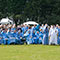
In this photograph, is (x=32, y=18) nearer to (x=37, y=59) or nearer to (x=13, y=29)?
(x=13, y=29)

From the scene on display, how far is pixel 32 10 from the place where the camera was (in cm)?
6081

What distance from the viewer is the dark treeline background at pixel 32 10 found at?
197 ft

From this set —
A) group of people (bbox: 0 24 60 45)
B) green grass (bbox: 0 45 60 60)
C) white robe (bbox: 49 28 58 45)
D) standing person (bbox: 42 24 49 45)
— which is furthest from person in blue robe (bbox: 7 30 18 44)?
green grass (bbox: 0 45 60 60)

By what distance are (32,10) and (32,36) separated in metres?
35.6

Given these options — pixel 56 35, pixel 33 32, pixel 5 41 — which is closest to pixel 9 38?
pixel 5 41

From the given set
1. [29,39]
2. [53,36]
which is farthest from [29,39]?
[53,36]

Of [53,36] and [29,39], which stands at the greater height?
[53,36]

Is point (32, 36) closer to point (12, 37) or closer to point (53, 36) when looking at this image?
point (12, 37)

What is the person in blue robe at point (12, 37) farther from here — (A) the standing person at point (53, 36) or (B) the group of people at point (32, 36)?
(A) the standing person at point (53, 36)

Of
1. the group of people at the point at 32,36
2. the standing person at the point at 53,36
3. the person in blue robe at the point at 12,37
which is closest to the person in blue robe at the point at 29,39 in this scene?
the group of people at the point at 32,36

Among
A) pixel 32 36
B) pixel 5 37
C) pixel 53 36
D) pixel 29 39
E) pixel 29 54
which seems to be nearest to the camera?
pixel 29 54

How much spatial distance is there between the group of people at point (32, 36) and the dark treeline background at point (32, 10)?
3278cm

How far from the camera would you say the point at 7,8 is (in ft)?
209

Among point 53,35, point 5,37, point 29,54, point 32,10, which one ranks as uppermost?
point 32,10
